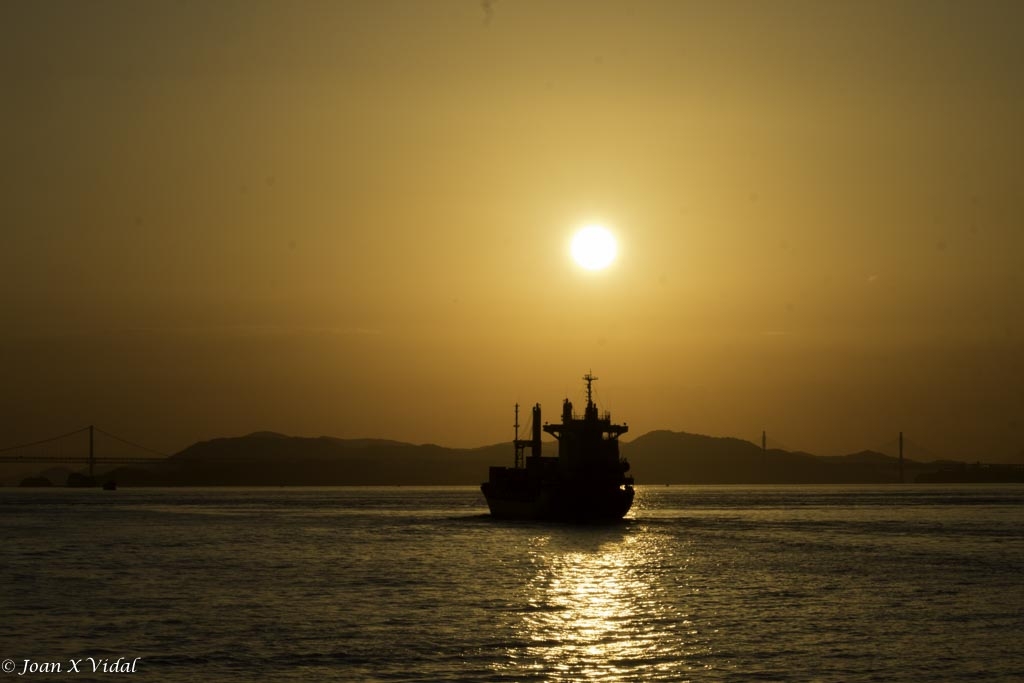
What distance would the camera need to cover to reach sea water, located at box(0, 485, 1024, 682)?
34844 millimetres

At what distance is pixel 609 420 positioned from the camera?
114375 millimetres

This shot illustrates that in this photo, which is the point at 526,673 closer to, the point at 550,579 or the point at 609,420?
the point at 550,579

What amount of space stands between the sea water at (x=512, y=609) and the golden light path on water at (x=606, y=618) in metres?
0.14

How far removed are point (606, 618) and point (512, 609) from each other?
15.8 feet

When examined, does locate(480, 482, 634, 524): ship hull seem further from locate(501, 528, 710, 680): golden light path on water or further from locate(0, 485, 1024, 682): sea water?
locate(501, 528, 710, 680): golden light path on water

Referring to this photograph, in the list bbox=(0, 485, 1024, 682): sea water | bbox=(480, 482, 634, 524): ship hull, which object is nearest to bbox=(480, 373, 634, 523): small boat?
bbox=(480, 482, 634, 524): ship hull

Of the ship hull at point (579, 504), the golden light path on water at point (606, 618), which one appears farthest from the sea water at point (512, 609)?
the ship hull at point (579, 504)

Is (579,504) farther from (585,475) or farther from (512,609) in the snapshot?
(512,609)

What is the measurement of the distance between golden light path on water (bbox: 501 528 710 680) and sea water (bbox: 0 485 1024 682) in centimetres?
14

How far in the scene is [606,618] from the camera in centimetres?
4500

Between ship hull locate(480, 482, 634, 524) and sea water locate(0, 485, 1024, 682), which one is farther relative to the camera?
ship hull locate(480, 482, 634, 524)

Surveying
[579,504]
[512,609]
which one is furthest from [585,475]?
[512,609]

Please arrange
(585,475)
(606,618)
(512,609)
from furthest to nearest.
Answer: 1. (585,475)
2. (512,609)
3. (606,618)

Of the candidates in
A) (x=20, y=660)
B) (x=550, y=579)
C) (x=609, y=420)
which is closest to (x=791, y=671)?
(x=20, y=660)
